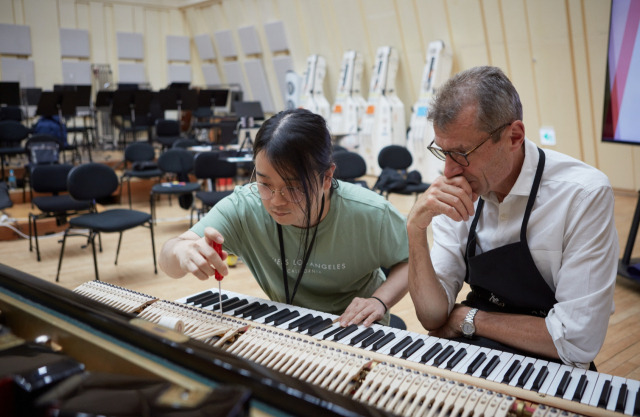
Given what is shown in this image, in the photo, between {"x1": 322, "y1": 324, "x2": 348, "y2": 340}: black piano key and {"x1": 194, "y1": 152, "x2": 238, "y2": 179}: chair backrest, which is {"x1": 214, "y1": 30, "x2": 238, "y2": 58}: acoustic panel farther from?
{"x1": 322, "y1": 324, "x2": 348, "y2": 340}: black piano key

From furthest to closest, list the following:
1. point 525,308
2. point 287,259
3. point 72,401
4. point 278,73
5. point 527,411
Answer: point 278,73
point 287,259
point 525,308
point 527,411
point 72,401

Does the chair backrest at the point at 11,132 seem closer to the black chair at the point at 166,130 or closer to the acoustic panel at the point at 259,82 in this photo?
the black chair at the point at 166,130

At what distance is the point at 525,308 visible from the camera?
1767 millimetres

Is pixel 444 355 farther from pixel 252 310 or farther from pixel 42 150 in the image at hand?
pixel 42 150

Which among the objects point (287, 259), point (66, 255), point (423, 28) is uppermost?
point (423, 28)

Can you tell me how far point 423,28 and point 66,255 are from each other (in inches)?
267

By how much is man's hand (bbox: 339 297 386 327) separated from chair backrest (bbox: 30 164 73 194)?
5036 mm

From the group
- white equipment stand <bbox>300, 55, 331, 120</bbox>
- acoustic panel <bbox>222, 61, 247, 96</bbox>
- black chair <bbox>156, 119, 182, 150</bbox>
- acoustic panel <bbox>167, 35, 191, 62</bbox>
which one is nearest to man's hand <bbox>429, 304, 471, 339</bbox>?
black chair <bbox>156, 119, 182, 150</bbox>

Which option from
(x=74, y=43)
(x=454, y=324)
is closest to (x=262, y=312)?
(x=454, y=324)

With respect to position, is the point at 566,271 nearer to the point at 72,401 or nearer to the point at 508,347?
the point at 508,347

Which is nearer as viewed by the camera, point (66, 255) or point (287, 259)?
point (287, 259)

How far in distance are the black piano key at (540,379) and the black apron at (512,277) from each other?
0.38 m

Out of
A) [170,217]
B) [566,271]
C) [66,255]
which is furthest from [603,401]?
[170,217]

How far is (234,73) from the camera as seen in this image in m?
14.2
